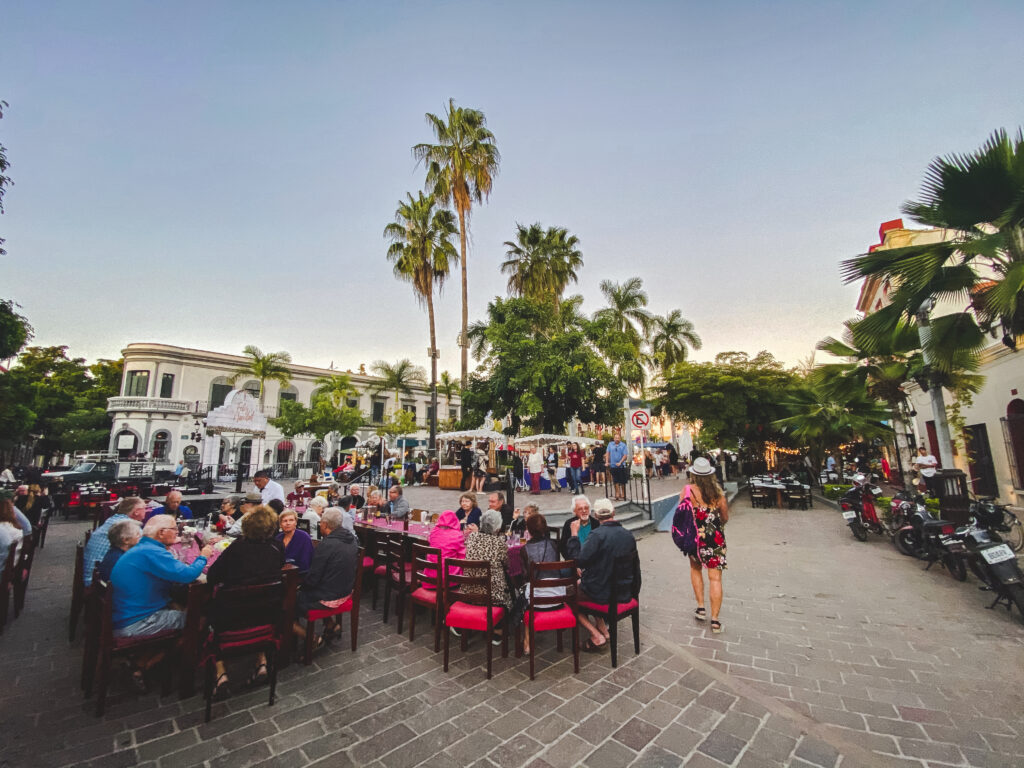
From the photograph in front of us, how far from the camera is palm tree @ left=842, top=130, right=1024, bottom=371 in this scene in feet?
17.4

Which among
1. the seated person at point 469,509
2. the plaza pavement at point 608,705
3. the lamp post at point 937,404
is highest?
the lamp post at point 937,404

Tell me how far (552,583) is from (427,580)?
1.36 m

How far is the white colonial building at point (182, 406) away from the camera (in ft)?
94.2

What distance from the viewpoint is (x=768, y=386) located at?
72.2 ft

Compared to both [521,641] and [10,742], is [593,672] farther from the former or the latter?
[10,742]

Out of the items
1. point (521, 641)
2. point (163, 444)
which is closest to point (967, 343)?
point (521, 641)

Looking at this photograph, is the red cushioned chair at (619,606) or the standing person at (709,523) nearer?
the red cushioned chair at (619,606)

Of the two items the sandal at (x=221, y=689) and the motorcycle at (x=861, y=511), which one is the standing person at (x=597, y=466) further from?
the sandal at (x=221, y=689)

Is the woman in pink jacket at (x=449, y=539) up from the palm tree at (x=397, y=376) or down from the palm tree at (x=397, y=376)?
down

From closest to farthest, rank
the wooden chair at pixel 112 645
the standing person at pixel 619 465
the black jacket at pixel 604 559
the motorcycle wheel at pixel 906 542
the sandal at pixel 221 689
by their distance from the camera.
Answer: the wooden chair at pixel 112 645 → the sandal at pixel 221 689 → the black jacket at pixel 604 559 → the motorcycle wheel at pixel 906 542 → the standing person at pixel 619 465

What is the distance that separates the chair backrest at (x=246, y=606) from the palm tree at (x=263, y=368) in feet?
103

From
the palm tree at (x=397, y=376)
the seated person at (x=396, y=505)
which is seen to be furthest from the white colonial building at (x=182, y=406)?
the seated person at (x=396, y=505)

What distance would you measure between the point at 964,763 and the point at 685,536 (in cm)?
235

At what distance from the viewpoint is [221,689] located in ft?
10.0
